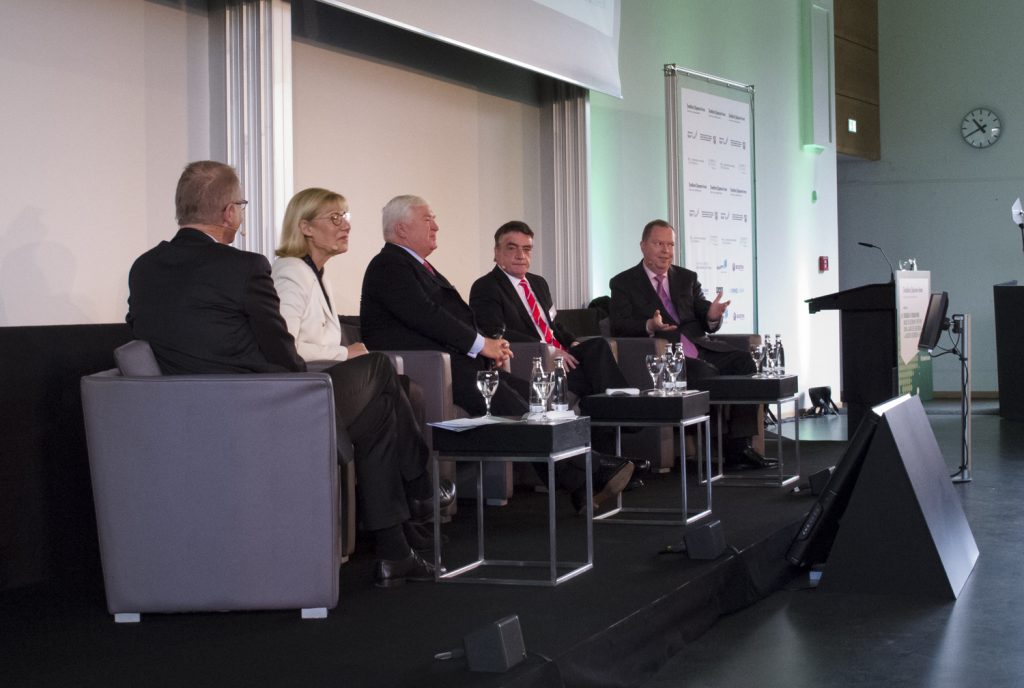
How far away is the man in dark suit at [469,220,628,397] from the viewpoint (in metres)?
5.51

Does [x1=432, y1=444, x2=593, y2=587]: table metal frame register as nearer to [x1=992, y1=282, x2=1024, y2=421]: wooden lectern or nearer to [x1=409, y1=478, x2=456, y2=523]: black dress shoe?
[x1=409, y1=478, x2=456, y2=523]: black dress shoe

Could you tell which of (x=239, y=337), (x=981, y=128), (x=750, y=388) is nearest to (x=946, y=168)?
(x=981, y=128)

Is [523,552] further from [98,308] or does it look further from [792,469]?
[792,469]

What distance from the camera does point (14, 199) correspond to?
153 inches

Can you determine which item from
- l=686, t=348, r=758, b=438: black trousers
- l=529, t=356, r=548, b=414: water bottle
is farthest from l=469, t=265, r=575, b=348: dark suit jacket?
l=529, t=356, r=548, b=414: water bottle

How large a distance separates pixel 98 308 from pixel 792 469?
3.37 m

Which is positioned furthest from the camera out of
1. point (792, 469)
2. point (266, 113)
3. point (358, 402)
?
point (792, 469)

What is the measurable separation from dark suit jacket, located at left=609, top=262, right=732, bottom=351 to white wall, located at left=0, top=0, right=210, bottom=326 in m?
2.57

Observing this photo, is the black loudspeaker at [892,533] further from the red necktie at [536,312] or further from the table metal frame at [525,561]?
the red necktie at [536,312]

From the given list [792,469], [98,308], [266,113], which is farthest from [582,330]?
[98,308]

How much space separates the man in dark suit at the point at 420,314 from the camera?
15.1ft

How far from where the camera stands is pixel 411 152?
5.99 m

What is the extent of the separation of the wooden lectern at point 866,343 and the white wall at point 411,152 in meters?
1.82

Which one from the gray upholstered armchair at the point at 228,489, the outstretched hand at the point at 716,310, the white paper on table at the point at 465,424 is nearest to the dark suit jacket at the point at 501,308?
the outstretched hand at the point at 716,310
